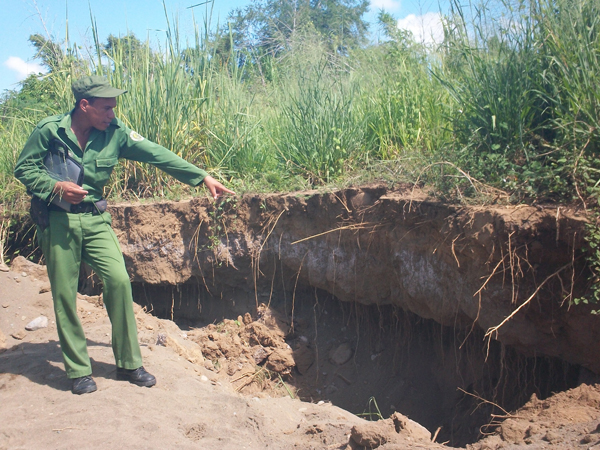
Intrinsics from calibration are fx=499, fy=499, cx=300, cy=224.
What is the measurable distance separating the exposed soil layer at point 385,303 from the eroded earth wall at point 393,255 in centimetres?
1

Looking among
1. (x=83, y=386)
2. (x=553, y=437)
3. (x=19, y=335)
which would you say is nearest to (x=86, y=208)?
(x=83, y=386)

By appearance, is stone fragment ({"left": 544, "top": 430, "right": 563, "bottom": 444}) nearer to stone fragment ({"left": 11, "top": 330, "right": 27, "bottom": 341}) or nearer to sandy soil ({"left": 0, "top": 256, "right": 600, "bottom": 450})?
sandy soil ({"left": 0, "top": 256, "right": 600, "bottom": 450})

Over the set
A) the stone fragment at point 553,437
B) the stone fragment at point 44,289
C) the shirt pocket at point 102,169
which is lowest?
the stone fragment at point 553,437

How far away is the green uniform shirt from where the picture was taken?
10.2 ft

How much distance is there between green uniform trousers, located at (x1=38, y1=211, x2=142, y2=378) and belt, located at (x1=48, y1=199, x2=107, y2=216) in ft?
0.08

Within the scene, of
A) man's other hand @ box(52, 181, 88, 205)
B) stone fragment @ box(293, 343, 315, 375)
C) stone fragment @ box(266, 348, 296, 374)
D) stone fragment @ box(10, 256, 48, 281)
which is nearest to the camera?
man's other hand @ box(52, 181, 88, 205)

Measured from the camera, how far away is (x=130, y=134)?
3504 millimetres

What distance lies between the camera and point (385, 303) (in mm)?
4484

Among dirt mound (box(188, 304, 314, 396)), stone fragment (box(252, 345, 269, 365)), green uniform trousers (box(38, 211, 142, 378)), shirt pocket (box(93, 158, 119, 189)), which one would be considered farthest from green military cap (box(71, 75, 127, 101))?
stone fragment (box(252, 345, 269, 365))

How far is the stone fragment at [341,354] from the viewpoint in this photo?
477cm

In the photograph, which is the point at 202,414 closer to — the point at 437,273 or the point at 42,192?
the point at 42,192

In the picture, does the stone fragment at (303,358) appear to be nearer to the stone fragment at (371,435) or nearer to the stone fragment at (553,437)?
the stone fragment at (371,435)

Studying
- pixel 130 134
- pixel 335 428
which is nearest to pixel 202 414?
pixel 335 428

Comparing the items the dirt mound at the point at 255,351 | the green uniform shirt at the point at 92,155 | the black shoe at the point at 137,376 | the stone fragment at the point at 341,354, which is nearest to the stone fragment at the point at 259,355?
the dirt mound at the point at 255,351
